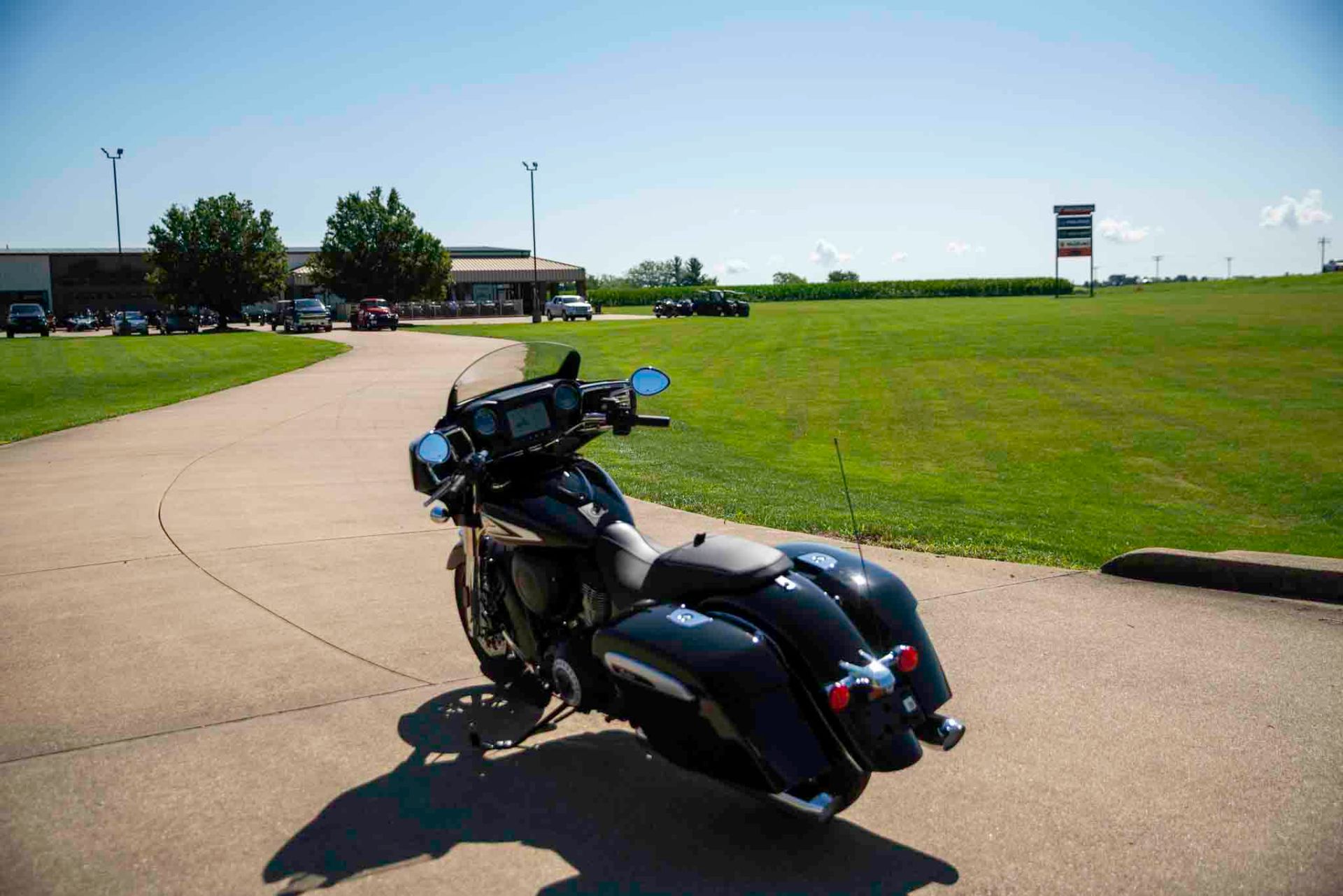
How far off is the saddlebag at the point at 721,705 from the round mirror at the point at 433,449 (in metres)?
1.24

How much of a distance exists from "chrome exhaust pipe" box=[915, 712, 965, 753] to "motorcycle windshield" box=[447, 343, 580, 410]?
2.18 metres

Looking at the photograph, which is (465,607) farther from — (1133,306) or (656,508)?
(1133,306)

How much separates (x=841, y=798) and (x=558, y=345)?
2.72 metres

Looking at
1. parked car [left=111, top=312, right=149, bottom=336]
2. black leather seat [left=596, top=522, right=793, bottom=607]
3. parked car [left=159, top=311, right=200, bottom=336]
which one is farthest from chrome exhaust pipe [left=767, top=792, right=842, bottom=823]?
parked car [left=111, top=312, right=149, bottom=336]

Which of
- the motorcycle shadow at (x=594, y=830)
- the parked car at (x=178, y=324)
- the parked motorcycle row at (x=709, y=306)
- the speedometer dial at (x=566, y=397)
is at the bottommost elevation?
the motorcycle shadow at (x=594, y=830)

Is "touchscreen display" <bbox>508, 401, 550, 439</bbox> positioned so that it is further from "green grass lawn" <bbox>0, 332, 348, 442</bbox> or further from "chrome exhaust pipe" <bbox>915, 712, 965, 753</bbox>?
"green grass lawn" <bbox>0, 332, 348, 442</bbox>

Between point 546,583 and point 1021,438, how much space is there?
12.1 metres

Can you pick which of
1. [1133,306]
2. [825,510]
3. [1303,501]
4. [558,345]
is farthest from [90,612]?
[1133,306]

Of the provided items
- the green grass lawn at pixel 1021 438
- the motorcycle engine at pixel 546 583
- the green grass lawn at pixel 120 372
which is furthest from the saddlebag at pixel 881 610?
the green grass lawn at pixel 120 372

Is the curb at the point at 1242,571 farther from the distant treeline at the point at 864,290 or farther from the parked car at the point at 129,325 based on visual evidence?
the distant treeline at the point at 864,290

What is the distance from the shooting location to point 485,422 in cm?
436

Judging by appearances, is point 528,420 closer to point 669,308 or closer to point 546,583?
point 546,583

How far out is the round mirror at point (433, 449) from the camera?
414 centimetres

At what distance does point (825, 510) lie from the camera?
9375 millimetres
